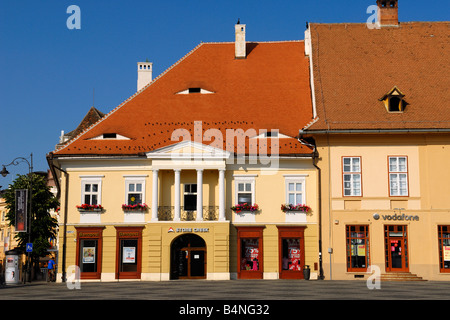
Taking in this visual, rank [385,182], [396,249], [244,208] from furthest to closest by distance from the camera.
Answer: [244,208] < [385,182] < [396,249]

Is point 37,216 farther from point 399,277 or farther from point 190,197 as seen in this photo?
point 399,277

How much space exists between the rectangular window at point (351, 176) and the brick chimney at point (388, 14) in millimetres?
11374

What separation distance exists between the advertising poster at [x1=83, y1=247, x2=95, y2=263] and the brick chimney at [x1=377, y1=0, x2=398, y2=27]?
23.4 meters

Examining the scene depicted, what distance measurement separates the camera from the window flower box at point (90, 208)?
35.1m

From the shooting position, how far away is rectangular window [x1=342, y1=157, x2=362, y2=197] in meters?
34.1

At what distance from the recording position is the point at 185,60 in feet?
137

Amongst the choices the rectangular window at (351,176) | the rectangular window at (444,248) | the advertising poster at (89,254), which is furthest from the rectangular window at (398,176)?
the advertising poster at (89,254)

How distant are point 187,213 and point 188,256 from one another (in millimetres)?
2430

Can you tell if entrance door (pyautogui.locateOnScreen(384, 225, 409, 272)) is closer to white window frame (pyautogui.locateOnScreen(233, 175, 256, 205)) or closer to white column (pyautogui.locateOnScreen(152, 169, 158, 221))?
white window frame (pyautogui.locateOnScreen(233, 175, 256, 205))

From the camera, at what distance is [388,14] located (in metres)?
40.7

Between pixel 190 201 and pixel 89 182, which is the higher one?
pixel 89 182

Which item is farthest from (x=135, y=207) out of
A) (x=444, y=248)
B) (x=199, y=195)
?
(x=444, y=248)
